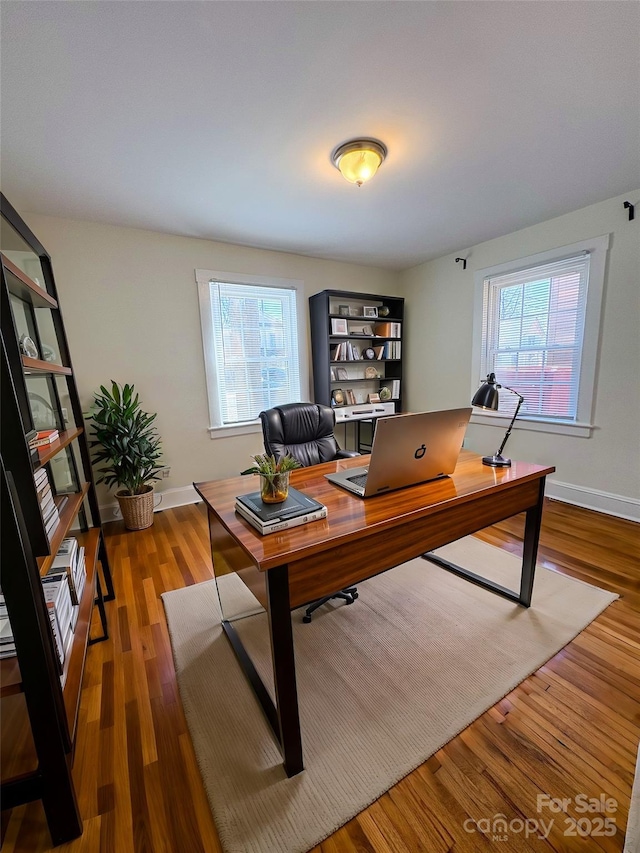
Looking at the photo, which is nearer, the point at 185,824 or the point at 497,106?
the point at 185,824

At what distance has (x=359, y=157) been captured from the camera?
→ 6.12 feet

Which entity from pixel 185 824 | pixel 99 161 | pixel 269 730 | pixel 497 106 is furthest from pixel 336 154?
pixel 185 824

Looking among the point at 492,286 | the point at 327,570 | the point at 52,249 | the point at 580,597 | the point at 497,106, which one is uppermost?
the point at 497,106

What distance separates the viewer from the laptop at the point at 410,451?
3.83 feet

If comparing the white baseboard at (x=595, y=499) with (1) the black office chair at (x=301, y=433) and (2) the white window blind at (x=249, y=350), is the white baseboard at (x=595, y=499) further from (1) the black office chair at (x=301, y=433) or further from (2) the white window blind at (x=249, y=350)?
(2) the white window blind at (x=249, y=350)

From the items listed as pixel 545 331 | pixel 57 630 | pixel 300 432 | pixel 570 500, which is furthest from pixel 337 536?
pixel 545 331

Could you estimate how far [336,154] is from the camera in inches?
75.6

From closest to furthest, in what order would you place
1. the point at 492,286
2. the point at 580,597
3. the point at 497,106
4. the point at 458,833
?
the point at 458,833
the point at 497,106
the point at 580,597
the point at 492,286

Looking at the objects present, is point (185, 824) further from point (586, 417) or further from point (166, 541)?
point (586, 417)

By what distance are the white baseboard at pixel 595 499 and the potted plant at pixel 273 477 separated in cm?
299

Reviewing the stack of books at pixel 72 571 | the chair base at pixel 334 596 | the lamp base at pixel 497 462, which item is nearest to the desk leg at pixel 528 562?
the lamp base at pixel 497 462

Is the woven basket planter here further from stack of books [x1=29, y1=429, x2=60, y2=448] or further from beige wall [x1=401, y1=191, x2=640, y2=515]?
beige wall [x1=401, y1=191, x2=640, y2=515]

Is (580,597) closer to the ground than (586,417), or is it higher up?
closer to the ground

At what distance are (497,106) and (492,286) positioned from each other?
2.08 m
